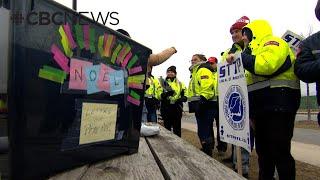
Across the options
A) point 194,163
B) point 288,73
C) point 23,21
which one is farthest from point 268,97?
point 23,21

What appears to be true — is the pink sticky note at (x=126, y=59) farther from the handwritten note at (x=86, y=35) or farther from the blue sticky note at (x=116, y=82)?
the handwritten note at (x=86, y=35)

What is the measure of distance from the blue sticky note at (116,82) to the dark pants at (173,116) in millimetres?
7358

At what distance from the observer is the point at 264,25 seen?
404 cm

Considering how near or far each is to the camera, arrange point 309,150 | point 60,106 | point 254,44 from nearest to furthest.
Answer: point 60,106
point 254,44
point 309,150

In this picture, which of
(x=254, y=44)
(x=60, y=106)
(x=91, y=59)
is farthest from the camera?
(x=254, y=44)

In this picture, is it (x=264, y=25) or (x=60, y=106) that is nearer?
(x=60, y=106)

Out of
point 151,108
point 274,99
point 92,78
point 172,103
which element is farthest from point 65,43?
point 151,108

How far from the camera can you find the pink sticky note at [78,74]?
1784 millimetres

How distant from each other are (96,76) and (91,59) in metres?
0.09

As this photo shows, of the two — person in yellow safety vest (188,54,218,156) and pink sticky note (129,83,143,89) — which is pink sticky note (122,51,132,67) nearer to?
pink sticky note (129,83,143,89)

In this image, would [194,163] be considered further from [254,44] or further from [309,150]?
[309,150]

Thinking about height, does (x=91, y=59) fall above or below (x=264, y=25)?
below

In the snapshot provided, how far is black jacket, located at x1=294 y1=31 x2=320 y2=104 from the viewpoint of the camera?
3.10 metres

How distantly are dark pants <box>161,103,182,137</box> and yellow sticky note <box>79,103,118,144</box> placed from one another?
738 cm
